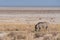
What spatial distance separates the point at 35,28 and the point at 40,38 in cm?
15

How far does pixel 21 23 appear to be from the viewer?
102 inches

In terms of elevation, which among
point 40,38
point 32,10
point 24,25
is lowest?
point 40,38

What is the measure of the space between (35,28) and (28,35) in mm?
130

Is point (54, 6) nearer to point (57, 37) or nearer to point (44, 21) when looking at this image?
point (44, 21)

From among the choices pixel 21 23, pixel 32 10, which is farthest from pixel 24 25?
pixel 32 10

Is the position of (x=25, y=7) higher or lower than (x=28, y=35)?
higher

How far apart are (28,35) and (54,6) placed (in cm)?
51

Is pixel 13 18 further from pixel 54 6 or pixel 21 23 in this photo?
pixel 54 6

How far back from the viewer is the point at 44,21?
2635mm

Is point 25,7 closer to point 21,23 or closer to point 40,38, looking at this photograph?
point 21,23

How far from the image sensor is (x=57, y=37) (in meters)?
2.60

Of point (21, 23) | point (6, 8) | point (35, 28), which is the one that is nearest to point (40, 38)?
point (35, 28)

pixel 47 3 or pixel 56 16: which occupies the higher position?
pixel 47 3

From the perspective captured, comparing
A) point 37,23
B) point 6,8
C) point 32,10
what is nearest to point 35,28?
point 37,23
